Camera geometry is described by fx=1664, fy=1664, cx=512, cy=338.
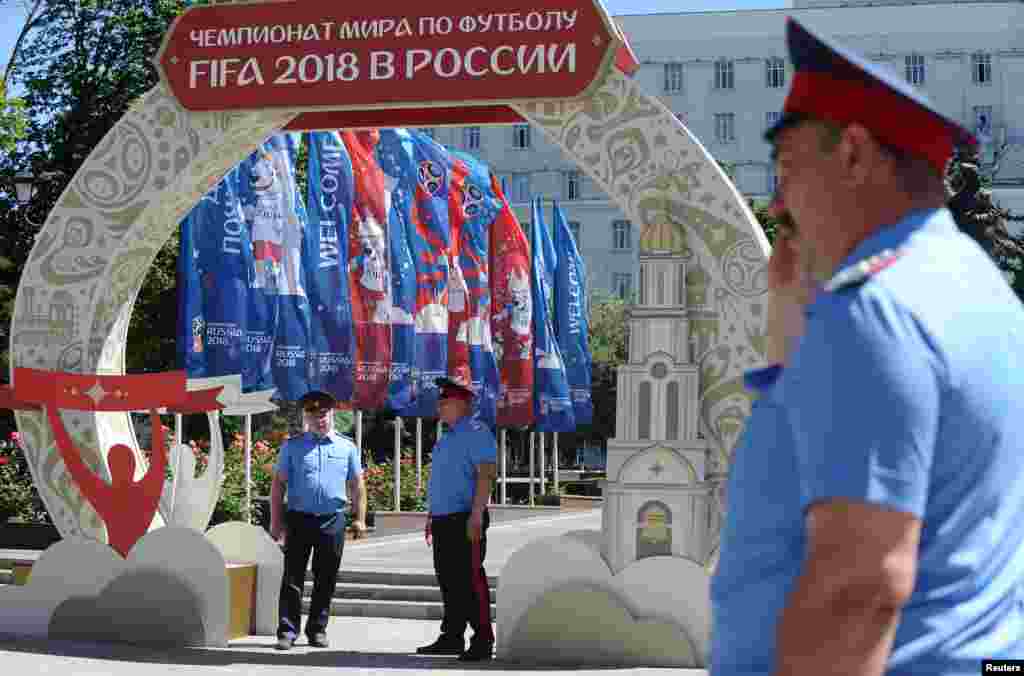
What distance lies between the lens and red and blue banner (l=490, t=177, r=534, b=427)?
27.1m

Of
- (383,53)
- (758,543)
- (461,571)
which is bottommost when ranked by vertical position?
(461,571)

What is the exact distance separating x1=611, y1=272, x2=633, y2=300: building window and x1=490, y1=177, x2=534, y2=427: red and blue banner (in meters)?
47.5

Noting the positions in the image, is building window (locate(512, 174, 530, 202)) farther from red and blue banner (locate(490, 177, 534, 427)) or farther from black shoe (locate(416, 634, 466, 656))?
black shoe (locate(416, 634, 466, 656))

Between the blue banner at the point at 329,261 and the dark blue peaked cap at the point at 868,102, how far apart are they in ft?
58.0

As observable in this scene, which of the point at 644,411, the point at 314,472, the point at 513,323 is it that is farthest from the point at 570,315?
the point at 644,411

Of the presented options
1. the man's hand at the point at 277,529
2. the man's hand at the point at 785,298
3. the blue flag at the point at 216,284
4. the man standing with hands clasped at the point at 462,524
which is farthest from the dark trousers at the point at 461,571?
the man's hand at the point at 785,298

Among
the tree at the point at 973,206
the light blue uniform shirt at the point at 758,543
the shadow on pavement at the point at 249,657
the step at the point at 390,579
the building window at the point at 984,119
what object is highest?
the building window at the point at 984,119

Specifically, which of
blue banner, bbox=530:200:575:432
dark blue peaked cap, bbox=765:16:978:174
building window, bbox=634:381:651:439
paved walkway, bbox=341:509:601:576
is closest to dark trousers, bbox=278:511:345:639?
building window, bbox=634:381:651:439

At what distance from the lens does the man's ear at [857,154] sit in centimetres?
218

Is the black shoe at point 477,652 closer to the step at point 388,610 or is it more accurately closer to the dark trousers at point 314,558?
the dark trousers at point 314,558

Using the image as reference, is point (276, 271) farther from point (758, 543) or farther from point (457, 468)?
point (758, 543)

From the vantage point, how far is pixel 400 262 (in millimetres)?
22625

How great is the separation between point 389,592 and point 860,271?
1384 cm

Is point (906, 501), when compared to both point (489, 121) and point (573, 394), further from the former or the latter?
point (573, 394)
